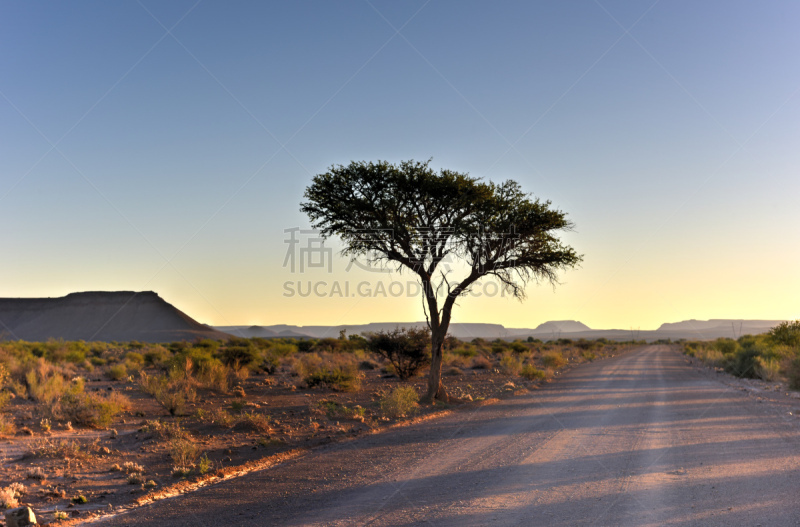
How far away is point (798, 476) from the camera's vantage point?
825 cm

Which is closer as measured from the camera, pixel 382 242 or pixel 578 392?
pixel 382 242

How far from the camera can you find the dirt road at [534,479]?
262 inches

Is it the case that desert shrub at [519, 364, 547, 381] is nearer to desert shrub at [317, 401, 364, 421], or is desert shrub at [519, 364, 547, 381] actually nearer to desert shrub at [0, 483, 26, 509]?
desert shrub at [317, 401, 364, 421]

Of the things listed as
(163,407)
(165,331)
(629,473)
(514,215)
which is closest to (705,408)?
(514,215)

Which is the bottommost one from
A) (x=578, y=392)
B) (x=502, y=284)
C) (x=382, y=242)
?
(x=578, y=392)

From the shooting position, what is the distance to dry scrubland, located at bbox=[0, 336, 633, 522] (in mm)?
9164

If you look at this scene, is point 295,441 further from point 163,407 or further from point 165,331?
point 165,331

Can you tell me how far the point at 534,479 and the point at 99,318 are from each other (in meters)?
125

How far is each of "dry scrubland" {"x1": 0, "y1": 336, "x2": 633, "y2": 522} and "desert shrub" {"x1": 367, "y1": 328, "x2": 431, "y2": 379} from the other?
76 cm

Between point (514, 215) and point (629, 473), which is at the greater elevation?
point (514, 215)

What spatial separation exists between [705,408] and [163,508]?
15824 millimetres

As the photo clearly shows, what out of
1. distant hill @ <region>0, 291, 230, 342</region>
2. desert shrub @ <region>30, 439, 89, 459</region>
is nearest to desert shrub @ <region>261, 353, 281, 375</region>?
desert shrub @ <region>30, 439, 89, 459</region>

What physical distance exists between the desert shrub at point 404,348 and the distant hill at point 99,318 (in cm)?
8874

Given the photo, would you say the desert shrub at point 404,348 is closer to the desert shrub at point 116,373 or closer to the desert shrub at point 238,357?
the desert shrub at point 238,357
